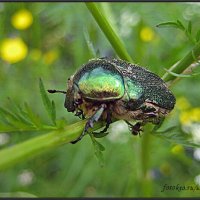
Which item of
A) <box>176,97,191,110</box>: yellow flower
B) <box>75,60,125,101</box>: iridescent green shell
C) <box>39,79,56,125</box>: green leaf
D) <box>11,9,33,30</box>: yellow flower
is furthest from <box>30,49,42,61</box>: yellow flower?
<box>39,79,56,125</box>: green leaf

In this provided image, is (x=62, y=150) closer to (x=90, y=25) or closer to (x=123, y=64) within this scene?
(x=90, y=25)

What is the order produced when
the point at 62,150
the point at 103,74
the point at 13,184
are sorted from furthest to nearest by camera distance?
the point at 62,150 → the point at 13,184 → the point at 103,74

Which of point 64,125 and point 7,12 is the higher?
point 64,125

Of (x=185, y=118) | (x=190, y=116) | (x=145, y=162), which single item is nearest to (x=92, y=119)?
(x=145, y=162)

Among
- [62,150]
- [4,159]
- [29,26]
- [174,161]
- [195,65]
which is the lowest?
[174,161]

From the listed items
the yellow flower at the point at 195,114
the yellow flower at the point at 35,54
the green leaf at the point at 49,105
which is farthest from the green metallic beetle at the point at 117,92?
the yellow flower at the point at 35,54

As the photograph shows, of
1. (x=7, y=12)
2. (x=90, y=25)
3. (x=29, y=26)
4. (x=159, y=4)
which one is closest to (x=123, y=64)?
(x=159, y=4)

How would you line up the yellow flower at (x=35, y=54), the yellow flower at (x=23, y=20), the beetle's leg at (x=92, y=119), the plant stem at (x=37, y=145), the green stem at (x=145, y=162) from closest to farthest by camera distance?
the plant stem at (x=37, y=145)
the beetle's leg at (x=92, y=119)
the green stem at (x=145, y=162)
the yellow flower at (x=35, y=54)
the yellow flower at (x=23, y=20)

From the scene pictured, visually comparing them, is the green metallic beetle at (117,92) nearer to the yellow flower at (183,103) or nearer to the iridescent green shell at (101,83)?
the iridescent green shell at (101,83)
